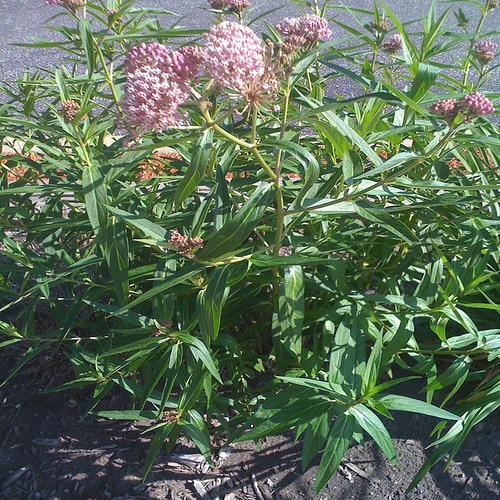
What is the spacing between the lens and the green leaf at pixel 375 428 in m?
1.44

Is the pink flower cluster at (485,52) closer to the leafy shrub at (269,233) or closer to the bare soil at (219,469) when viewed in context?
the leafy shrub at (269,233)

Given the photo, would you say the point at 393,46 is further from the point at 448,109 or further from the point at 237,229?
the point at 237,229

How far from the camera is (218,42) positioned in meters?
1.34

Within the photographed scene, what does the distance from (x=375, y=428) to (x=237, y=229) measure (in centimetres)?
59

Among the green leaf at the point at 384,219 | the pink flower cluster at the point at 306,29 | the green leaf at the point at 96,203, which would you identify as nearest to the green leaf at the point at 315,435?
the green leaf at the point at 384,219

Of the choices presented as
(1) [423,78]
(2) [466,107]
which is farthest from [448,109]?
(1) [423,78]

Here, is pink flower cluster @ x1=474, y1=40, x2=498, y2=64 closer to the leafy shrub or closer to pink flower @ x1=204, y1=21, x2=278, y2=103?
the leafy shrub

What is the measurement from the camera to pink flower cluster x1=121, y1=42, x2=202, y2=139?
1.33m

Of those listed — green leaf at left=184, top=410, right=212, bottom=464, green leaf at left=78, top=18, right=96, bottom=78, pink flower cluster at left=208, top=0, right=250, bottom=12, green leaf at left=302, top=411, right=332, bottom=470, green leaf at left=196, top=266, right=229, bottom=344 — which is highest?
pink flower cluster at left=208, top=0, right=250, bottom=12

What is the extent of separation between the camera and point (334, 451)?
150 cm

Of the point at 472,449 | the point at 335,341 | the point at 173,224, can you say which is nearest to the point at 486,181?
the point at 335,341

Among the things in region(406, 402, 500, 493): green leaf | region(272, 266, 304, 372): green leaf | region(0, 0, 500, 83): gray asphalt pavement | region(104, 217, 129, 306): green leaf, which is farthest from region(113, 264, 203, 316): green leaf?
region(0, 0, 500, 83): gray asphalt pavement

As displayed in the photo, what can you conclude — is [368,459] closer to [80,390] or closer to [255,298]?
[255,298]

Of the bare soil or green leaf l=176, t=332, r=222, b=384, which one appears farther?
the bare soil
